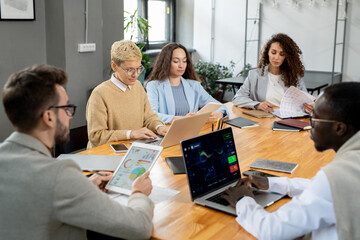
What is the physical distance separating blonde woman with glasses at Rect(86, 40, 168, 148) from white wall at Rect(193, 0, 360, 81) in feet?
12.9

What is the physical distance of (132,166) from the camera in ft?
6.14

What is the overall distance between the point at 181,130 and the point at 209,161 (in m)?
0.73

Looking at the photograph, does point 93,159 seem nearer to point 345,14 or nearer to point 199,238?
point 199,238

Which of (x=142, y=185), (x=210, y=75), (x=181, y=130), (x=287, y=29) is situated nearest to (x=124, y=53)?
(x=181, y=130)

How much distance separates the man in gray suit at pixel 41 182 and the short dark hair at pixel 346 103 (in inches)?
30.0

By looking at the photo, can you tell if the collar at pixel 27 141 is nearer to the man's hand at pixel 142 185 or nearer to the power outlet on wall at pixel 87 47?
the man's hand at pixel 142 185

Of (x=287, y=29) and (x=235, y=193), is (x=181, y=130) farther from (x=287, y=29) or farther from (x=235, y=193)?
(x=287, y=29)

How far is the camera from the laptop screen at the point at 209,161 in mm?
1738

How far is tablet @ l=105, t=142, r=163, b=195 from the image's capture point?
1.81m

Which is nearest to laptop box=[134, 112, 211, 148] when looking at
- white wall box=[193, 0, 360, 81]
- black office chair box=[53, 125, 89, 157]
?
black office chair box=[53, 125, 89, 157]

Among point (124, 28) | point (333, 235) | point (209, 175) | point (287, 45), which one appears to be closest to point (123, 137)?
point (209, 175)

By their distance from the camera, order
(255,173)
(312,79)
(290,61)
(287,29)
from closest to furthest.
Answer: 1. (255,173)
2. (290,61)
3. (312,79)
4. (287,29)

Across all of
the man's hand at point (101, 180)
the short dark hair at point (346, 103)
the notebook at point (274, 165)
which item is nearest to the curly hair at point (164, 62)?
the notebook at point (274, 165)

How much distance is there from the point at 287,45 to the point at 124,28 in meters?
2.31
